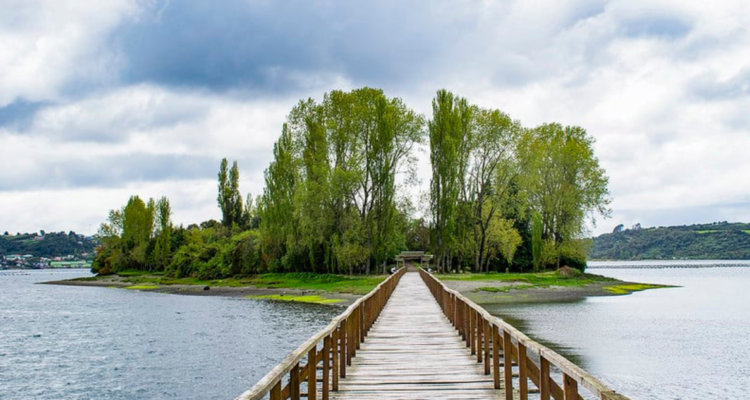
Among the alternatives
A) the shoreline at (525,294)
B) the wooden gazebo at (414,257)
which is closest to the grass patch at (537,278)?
the shoreline at (525,294)

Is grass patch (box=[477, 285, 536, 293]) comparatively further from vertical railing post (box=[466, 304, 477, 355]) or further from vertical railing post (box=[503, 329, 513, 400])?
vertical railing post (box=[503, 329, 513, 400])

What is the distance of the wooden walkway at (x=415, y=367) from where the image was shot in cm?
733

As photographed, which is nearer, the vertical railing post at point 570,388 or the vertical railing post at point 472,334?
the vertical railing post at point 570,388

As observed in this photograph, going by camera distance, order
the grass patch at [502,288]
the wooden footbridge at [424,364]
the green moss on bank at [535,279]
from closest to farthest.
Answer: the wooden footbridge at [424,364]
the grass patch at [502,288]
the green moss on bank at [535,279]

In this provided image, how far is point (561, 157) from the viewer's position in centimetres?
4709

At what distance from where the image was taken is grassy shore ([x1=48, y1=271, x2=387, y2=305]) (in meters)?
38.9

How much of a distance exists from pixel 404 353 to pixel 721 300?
35600mm

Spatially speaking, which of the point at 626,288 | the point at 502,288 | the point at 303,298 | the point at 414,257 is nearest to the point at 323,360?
the point at 502,288

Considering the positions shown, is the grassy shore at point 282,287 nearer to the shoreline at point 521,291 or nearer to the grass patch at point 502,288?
the shoreline at point 521,291

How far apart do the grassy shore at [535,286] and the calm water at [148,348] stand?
10032 millimetres

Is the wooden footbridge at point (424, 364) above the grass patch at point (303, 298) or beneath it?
above

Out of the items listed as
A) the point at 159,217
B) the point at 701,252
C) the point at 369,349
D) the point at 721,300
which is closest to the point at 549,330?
the point at 369,349

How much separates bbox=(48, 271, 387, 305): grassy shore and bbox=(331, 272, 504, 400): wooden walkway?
2220 centimetres

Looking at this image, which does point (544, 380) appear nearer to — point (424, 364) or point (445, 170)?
point (424, 364)
